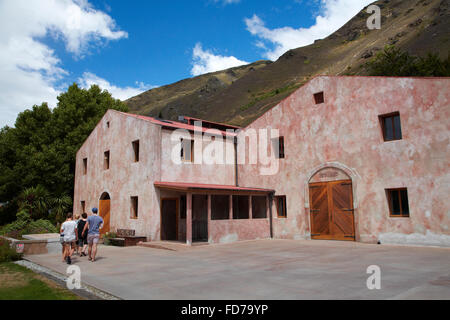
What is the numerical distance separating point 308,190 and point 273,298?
11515 mm

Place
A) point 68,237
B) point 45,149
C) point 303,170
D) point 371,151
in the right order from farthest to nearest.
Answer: point 45,149 → point 303,170 → point 371,151 → point 68,237

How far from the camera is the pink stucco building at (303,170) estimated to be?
42.4 ft

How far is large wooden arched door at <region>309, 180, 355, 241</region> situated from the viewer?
49.2ft

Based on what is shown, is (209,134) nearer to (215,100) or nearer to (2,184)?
(2,184)

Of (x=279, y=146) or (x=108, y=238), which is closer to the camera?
(x=108, y=238)

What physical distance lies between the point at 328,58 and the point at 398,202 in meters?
91.3

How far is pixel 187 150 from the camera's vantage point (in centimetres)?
1783

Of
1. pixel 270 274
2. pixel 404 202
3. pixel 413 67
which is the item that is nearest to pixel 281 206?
pixel 404 202

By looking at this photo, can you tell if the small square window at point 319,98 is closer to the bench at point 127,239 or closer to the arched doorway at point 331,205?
the arched doorway at point 331,205

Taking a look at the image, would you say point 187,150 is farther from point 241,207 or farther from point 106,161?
point 106,161

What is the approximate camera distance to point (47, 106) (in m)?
28.2

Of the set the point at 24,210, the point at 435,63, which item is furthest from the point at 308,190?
the point at 435,63

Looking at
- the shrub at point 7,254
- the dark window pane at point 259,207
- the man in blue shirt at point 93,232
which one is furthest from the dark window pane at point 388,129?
the shrub at point 7,254

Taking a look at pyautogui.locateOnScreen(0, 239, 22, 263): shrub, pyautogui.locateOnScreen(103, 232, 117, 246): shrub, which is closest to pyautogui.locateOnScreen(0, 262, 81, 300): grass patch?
pyautogui.locateOnScreen(0, 239, 22, 263): shrub
